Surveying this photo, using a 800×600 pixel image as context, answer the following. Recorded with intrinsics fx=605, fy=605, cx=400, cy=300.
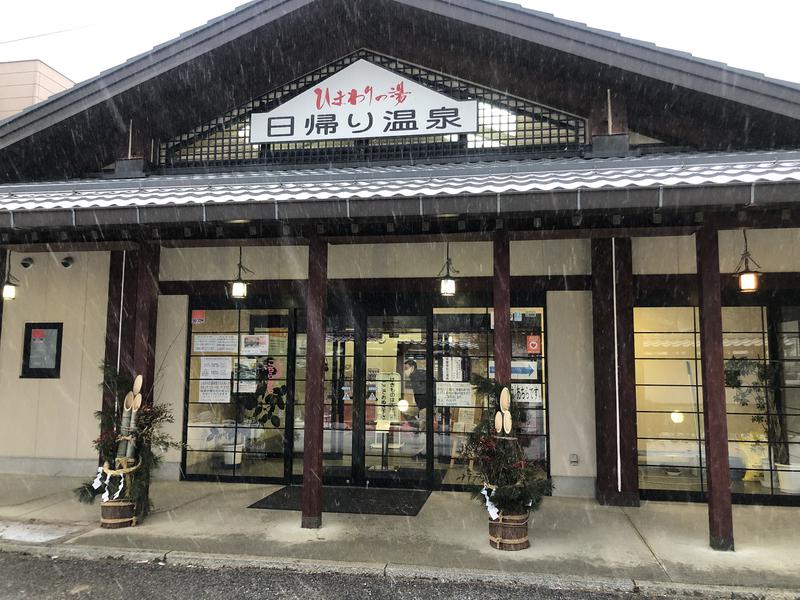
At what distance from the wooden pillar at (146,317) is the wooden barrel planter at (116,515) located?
1.14 m

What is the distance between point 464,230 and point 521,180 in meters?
0.82

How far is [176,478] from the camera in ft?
29.7

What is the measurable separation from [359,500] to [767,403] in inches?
217

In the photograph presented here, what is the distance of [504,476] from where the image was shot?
589 centimetres

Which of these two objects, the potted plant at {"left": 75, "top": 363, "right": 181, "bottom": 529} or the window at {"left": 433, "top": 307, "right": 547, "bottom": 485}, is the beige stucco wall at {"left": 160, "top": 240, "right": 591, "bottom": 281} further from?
the potted plant at {"left": 75, "top": 363, "right": 181, "bottom": 529}

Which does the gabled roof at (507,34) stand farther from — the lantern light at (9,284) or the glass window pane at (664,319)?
the glass window pane at (664,319)

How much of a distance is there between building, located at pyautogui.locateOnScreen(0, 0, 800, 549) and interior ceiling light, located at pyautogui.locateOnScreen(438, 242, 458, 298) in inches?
2.5

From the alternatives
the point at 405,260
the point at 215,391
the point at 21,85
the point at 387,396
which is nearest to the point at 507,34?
the point at 405,260

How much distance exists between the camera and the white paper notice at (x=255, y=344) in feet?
30.1

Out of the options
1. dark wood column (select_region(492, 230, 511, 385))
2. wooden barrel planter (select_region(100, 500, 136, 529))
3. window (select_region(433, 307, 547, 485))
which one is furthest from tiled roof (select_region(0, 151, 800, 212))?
wooden barrel planter (select_region(100, 500, 136, 529))

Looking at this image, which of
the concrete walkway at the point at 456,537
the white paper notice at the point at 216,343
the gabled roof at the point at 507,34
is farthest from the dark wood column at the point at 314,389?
the gabled roof at the point at 507,34

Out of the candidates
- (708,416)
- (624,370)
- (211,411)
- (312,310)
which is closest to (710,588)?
(708,416)

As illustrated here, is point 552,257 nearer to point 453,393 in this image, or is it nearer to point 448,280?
point 448,280

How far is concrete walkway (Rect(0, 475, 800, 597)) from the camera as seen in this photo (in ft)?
17.8
